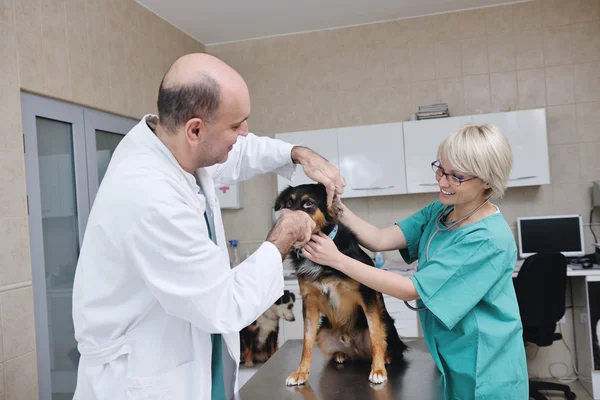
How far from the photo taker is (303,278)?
161cm

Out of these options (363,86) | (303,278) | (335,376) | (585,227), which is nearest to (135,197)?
(303,278)

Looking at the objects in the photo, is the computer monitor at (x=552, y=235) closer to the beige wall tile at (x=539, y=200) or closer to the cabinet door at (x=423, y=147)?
the beige wall tile at (x=539, y=200)

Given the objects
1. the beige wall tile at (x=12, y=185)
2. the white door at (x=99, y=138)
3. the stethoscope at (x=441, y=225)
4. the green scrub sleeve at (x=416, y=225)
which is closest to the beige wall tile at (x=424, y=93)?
the white door at (x=99, y=138)

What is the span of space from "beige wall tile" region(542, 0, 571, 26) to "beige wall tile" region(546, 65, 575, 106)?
0.40 m

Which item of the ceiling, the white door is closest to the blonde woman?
the white door

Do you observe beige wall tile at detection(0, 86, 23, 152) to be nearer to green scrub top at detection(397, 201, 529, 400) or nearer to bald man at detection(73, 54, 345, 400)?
bald man at detection(73, 54, 345, 400)

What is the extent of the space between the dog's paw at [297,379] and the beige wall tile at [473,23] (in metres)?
3.88

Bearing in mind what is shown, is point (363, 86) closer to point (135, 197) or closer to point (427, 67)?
point (427, 67)

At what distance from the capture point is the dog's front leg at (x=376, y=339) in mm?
1569

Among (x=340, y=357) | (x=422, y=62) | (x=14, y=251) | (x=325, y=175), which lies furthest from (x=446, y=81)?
(x=14, y=251)

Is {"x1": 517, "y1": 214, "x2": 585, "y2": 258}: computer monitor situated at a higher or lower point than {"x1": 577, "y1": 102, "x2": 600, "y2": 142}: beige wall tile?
lower

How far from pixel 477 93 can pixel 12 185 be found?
149 inches

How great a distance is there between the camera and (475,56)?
178 inches

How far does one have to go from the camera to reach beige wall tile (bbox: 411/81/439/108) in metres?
4.60
